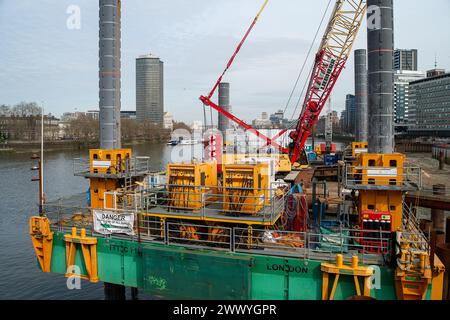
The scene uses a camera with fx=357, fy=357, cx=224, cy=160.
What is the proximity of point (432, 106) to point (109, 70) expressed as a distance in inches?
6777

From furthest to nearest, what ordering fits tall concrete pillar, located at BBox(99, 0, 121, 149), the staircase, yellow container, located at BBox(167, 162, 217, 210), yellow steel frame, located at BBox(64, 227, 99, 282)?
tall concrete pillar, located at BBox(99, 0, 121, 149) → yellow steel frame, located at BBox(64, 227, 99, 282) → yellow container, located at BBox(167, 162, 217, 210) → the staircase

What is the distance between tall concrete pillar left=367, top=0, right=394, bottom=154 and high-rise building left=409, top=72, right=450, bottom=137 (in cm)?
14957

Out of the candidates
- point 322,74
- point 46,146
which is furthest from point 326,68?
point 46,146

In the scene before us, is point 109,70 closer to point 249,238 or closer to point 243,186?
point 243,186

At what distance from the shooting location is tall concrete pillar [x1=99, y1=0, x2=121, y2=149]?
55.2 ft

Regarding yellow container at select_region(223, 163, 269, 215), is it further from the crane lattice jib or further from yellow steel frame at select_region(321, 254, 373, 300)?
the crane lattice jib

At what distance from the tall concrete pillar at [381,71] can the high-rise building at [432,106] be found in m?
150

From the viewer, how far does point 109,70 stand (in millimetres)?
16891

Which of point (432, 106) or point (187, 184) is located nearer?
point (187, 184)

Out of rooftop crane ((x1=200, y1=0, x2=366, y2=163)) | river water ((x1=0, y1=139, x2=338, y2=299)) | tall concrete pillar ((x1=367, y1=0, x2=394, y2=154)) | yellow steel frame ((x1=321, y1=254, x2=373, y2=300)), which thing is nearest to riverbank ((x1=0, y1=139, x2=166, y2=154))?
river water ((x1=0, y1=139, x2=338, y2=299))

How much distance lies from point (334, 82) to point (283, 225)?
28749 mm

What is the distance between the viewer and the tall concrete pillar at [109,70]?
16812 millimetres
